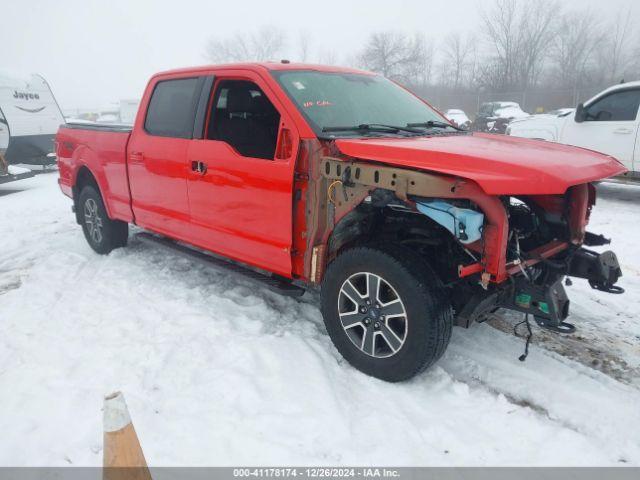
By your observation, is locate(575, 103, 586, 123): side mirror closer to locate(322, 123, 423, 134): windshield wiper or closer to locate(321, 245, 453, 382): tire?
locate(322, 123, 423, 134): windshield wiper

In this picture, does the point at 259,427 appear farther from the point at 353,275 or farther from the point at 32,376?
the point at 32,376

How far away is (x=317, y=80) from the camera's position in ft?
12.2

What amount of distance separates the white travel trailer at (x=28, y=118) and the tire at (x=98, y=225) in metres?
6.96

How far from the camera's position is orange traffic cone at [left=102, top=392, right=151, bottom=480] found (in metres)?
1.72

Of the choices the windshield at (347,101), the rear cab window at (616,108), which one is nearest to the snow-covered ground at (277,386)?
the windshield at (347,101)

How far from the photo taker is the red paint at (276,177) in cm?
249

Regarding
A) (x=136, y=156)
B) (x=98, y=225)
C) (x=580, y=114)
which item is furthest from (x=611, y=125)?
(x=98, y=225)

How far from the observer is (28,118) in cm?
1201

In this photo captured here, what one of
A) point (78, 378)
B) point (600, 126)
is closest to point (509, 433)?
point (78, 378)

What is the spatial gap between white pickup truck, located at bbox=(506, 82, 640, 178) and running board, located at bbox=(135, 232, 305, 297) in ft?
22.8

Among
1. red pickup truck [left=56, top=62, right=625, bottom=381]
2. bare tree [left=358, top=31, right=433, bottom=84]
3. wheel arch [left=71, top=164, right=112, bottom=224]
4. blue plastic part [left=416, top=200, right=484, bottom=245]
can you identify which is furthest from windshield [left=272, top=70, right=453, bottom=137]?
bare tree [left=358, top=31, right=433, bottom=84]

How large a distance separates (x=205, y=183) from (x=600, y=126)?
7390 millimetres

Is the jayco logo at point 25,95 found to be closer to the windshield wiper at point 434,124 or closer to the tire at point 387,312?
the windshield wiper at point 434,124

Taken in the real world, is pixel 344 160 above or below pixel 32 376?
above
